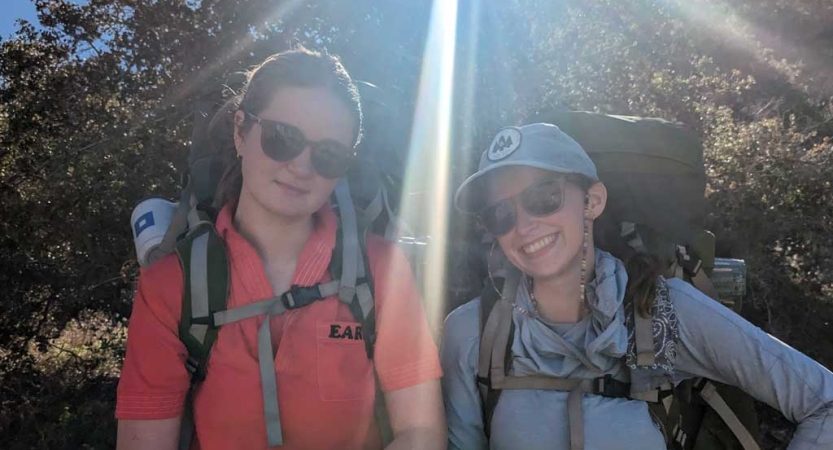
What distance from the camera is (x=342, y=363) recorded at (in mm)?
1988

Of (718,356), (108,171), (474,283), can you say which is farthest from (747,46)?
(108,171)

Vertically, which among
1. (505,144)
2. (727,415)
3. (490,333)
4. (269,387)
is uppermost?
(505,144)

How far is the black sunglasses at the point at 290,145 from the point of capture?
2021 mm

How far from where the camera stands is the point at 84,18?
16.4ft

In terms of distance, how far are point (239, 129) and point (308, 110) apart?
0.24 meters

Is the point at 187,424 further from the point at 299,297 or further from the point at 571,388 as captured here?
the point at 571,388

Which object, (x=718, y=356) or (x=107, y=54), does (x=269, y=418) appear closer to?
(x=718, y=356)

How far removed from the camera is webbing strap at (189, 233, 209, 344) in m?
1.92

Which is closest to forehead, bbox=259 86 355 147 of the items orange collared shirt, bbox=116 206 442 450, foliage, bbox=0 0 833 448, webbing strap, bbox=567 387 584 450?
orange collared shirt, bbox=116 206 442 450

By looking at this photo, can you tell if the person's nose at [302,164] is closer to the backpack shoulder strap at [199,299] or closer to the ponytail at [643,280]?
the backpack shoulder strap at [199,299]

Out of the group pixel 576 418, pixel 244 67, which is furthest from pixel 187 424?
pixel 244 67

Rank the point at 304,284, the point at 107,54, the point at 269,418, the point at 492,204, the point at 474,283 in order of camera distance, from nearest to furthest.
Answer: the point at 269,418
the point at 304,284
the point at 492,204
the point at 474,283
the point at 107,54

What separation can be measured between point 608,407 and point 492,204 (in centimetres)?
76

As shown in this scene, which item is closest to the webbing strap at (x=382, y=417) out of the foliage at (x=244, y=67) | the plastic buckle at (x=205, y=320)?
the plastic buckle at (x=205, y=320)
